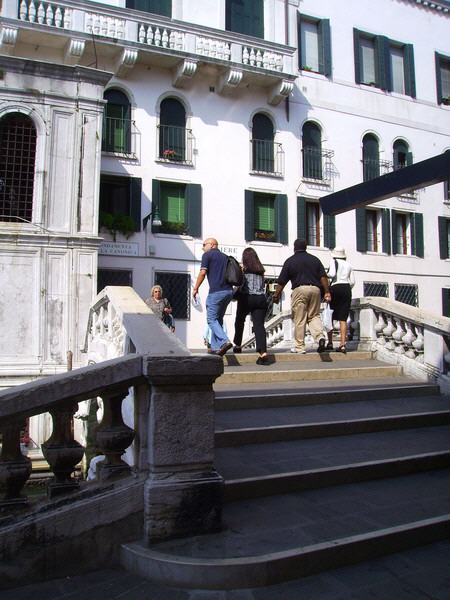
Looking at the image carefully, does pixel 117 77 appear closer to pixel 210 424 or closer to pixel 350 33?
pixel 350 33

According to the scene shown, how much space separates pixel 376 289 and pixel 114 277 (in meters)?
9.90

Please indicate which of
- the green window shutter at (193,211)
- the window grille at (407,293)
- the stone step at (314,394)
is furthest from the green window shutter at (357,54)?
the stone step at (314,394)

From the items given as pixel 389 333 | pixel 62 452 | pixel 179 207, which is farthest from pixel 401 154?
pixel 62 452

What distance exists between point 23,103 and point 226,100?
317 inches

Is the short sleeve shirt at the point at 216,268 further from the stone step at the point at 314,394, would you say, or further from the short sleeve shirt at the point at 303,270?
the stone step at the point at 314,394

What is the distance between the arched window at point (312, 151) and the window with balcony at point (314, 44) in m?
2.24

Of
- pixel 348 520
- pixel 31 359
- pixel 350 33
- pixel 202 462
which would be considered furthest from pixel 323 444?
pixel 350 33

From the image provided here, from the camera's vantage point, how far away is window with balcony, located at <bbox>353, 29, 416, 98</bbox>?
21.7 meters

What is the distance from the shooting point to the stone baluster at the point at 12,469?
318 centimetres

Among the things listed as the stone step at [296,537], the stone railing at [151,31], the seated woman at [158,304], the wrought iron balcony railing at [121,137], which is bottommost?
the stone step at [296,537]

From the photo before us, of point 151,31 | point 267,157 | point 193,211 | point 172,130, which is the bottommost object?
point 193,211

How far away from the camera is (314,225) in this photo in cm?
2044

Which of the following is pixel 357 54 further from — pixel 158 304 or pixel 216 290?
pixel 216 290

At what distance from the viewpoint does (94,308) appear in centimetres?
888
